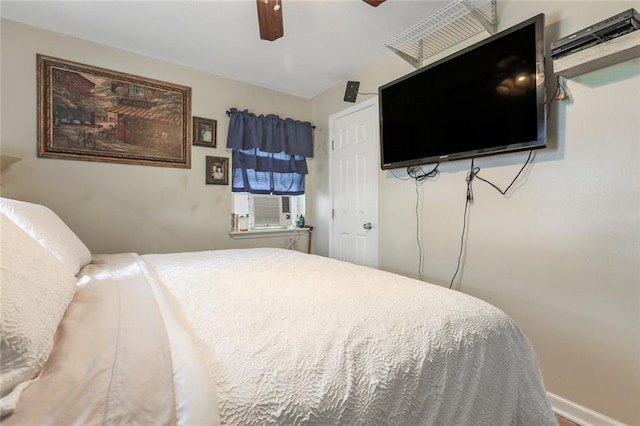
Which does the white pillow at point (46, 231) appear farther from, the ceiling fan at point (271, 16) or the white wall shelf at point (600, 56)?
the white wall shelf at point (600, 56)

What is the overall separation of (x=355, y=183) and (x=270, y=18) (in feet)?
5.97

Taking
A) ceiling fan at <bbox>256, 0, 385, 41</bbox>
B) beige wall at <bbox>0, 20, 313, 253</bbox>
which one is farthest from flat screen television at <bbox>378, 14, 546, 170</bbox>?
beige wall at <bbox>0, 20, 313, 253</bbox>

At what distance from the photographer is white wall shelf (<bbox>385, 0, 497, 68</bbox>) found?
1888mm

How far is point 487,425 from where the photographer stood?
916mm

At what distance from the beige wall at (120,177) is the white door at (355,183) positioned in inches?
32.3

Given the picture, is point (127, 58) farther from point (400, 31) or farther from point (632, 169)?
point (632, 169)

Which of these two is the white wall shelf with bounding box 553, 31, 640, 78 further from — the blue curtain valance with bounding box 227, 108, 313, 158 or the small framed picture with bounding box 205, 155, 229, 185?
the small framed picture with bounding box 205, 155, 229, 185

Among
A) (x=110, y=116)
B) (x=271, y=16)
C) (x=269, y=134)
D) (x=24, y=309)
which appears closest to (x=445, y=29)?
(x=271, y=16)

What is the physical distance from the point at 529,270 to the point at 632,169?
71 cm

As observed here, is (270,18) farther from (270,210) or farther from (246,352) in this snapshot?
(270,210)

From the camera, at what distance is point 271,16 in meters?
1.58

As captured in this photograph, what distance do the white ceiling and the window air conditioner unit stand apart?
1.39m

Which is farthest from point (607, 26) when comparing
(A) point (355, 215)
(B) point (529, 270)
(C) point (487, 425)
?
(A) point (355, 215)

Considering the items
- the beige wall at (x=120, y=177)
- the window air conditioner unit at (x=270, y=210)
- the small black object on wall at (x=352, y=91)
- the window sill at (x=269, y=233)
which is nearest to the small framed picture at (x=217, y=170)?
the beige wall at (x=120, y=177)
